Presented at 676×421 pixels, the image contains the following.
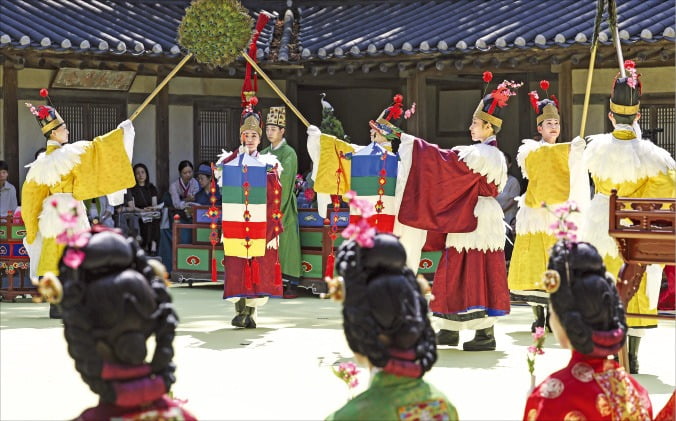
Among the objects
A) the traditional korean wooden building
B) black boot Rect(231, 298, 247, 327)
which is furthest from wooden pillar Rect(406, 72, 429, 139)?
black boot Rect(231, 298, 247, 327)

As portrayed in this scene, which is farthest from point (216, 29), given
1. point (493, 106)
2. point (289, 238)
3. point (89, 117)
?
point (493, 106)

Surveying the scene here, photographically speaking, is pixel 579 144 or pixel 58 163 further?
pixel 58 163

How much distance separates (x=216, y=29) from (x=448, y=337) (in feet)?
15.9

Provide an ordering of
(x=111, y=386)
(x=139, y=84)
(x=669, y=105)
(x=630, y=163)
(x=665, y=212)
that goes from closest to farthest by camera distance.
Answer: (x=111, y=386) < (x=665, y=212) < (x=630, y=163) < (x=669, y=105) < (x=139, y=84)

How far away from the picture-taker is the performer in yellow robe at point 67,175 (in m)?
9.64

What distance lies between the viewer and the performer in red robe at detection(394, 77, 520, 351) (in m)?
8.52

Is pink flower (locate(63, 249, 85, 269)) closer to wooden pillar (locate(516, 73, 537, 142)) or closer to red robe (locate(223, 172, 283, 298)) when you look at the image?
red robe (locate(223, 172, 283, 298))

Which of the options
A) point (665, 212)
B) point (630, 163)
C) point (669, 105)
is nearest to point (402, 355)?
point (665, 212)

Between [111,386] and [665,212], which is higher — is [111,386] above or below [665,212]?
below

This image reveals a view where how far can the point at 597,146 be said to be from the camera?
746 cm

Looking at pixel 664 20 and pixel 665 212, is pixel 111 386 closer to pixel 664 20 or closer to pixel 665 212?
pixel 665 212

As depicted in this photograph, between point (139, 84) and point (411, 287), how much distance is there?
38.9 ft

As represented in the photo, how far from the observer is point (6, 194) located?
1330 centimetres

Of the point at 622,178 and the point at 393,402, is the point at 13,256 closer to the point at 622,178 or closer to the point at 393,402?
the point at 622,178
